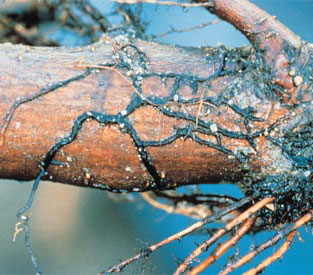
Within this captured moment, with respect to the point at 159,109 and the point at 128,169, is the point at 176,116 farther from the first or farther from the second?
the point at 128,169

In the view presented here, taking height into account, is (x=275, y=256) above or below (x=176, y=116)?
below

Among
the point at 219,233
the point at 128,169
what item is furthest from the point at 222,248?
the point at 128,169

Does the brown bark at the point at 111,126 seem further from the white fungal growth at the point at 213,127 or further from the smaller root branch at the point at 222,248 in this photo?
the smaller root branch at the point at 222,248

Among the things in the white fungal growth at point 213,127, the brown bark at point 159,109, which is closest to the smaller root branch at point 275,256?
the brown bark at point 159,109

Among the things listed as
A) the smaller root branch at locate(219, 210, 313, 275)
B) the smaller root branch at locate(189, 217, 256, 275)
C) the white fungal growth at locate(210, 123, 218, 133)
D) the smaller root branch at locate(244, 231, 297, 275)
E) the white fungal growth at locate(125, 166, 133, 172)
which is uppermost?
the white fungal growth at locate(125, 166, 133, 172)

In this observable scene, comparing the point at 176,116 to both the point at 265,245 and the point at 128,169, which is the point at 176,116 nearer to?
the point at 128,169

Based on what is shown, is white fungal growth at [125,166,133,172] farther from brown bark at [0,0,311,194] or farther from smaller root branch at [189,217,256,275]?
smaller root branch at [189,217,256,275]

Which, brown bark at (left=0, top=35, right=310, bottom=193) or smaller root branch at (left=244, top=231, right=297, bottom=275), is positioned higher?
brown bark at (left=0, top=35, right=310, bottom=193)

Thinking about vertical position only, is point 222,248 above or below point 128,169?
below

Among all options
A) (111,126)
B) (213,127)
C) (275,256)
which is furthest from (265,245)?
(111,126)

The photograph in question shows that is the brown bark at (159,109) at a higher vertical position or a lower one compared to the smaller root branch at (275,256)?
higher

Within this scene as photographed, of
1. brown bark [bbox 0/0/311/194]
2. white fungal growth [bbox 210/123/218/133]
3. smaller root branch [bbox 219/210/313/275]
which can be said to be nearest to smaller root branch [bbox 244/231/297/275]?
smaller root branch [bbox 219/210/313/275]
